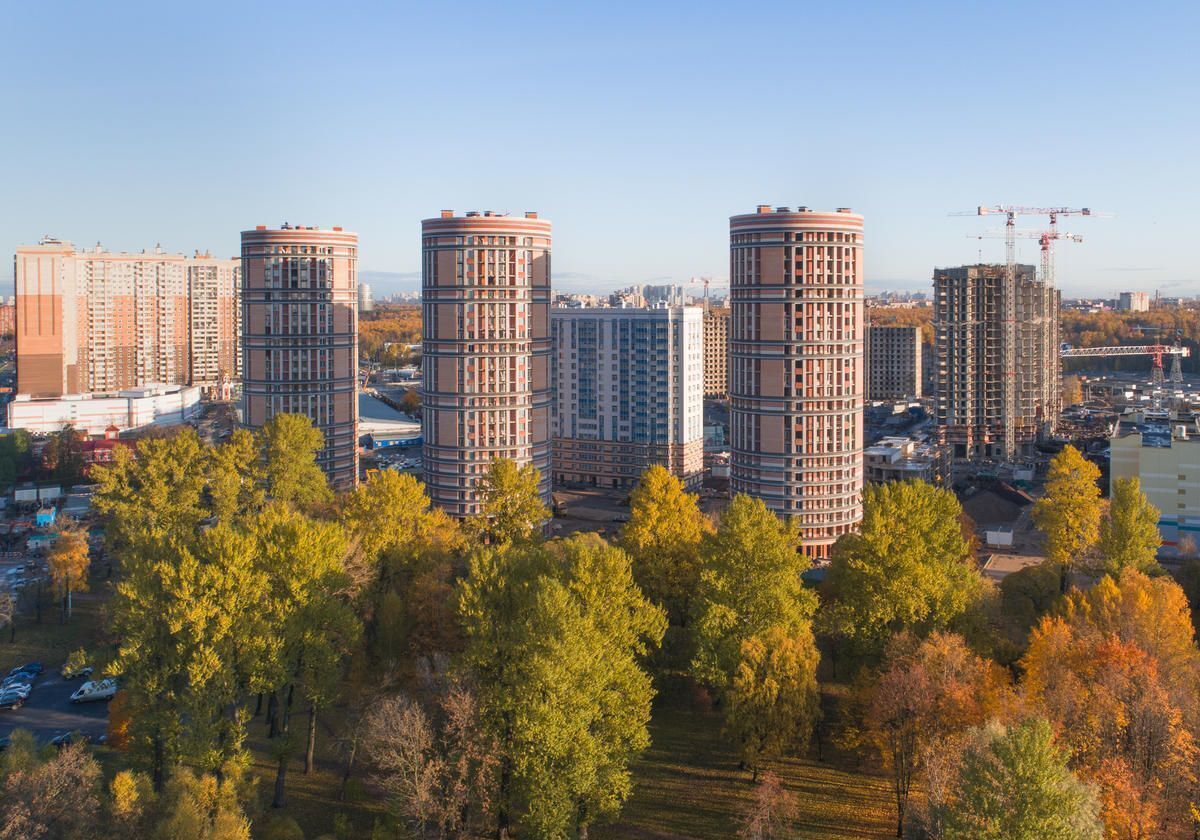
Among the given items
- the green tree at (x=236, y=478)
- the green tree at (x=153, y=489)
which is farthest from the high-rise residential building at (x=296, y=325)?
the green tree at (x=153, y=489)

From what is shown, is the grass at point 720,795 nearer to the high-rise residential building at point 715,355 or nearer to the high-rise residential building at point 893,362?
the high-rise residential building at point 715,355

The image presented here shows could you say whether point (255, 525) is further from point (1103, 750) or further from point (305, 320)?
point (305, 320)

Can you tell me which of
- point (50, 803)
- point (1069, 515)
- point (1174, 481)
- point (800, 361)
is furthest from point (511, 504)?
point (1174, 481)

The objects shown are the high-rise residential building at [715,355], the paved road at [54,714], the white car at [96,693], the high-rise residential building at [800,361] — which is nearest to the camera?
the paved road at [54,714]

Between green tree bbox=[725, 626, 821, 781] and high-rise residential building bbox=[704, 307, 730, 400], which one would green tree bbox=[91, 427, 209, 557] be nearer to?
green tree bbox=[725, 626, 821, 781]

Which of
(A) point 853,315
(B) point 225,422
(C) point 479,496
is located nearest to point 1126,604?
(A) point 853,315

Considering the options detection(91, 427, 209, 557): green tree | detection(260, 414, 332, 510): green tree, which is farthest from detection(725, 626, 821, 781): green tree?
detection(91, 427, 209, 557): green tree

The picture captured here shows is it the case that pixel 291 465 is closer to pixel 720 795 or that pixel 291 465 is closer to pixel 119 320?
pixel 720 795
